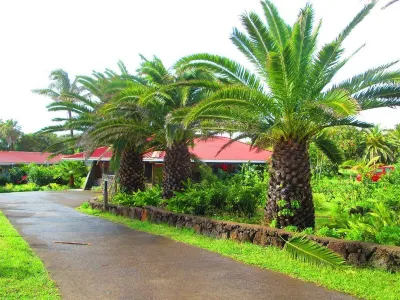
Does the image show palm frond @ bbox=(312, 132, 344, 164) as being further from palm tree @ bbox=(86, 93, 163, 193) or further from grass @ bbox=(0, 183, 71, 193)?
grass @ bbox=(0, 183, 71, 193)

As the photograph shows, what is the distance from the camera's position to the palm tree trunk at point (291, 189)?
29.0 ft

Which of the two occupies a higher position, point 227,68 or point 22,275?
point 227,68

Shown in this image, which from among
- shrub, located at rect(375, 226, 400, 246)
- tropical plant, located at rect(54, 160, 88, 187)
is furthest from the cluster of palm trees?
tropical plant, located at rect(54, 160, 88, 187)

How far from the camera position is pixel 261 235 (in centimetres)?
864

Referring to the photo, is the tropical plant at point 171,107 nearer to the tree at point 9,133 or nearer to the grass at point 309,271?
the grass at point 309,271

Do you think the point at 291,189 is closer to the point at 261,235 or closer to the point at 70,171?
the point at 261,235

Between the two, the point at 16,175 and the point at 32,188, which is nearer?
the point at 32,188

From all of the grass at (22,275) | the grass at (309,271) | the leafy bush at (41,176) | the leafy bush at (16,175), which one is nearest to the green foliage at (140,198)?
the grass at (309,271)

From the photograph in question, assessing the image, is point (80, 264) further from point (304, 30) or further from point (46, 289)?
point (304, 30)

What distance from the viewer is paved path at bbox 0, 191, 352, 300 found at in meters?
5.71

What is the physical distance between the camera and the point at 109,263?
7.46 metres

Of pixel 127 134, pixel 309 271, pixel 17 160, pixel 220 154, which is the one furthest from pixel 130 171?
pixel 17 160

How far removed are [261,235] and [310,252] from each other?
166cm

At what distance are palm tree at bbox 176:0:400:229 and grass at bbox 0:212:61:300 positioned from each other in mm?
3912
